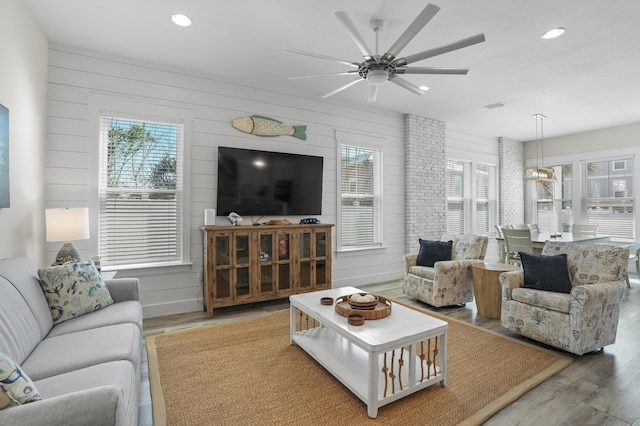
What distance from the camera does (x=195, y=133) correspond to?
13.2 feet

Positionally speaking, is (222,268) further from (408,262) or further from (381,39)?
(381,39)

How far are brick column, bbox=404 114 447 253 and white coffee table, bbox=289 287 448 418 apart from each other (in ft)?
11.0

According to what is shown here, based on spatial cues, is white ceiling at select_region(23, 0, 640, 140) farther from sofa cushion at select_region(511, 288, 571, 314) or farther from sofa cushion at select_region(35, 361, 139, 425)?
sofa cushion at select_region(35, 361, 139, 425)

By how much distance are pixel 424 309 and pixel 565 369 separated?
63.5 inches

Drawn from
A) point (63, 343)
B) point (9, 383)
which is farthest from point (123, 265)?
point (9, 383)

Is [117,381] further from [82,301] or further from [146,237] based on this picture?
[146,237]

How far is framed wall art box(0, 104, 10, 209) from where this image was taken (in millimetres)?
2269

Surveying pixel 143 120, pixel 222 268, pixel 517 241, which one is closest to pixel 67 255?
pixel 222 268

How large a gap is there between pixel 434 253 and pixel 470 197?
322cm

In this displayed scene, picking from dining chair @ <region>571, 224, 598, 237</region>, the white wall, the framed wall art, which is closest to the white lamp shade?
the white wall

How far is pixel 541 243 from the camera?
188 inches

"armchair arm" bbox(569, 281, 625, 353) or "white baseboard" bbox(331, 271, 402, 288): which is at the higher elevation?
"armchair arm" bbox(569, 281, 625, 353)

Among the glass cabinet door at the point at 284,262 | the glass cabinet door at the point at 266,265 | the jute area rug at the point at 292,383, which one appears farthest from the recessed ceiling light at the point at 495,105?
the glass cabinet door at the point at 266,265

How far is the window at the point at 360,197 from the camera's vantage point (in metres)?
5.22
